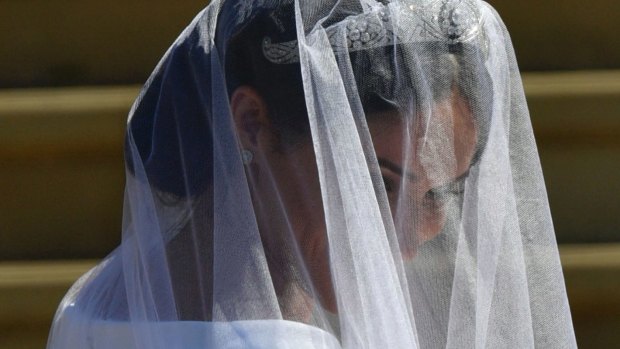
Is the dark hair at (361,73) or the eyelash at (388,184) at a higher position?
the dark hair at (361,73)

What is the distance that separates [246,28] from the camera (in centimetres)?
119

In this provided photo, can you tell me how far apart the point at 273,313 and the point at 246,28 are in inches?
12.4

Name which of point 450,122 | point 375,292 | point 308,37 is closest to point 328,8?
point 308,37

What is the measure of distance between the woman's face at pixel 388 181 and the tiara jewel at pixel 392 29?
75mm

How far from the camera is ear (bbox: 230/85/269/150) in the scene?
1176 millimetres

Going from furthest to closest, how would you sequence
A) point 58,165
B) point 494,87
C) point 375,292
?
point 58,165 → point 494,87 → point 375,292

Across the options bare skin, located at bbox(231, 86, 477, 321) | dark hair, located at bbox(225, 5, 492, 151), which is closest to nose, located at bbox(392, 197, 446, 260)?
bare skin, located at bbox(231, 86, 477, 321)

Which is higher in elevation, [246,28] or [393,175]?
[246,28]

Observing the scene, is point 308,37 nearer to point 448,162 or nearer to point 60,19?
point 448,162

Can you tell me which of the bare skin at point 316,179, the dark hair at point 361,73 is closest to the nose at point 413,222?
the bare skin at point 316,179

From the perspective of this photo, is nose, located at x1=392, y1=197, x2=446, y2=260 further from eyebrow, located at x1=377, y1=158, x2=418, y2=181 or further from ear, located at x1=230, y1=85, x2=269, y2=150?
ear, located at x1=230, y1=85, x2=269, y2=150

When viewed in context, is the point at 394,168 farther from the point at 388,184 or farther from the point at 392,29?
the point at 392,29

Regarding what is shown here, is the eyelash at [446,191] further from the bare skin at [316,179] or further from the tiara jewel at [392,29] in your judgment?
the tiara jewel at [392,29]

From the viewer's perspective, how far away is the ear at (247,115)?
3.86 ft
